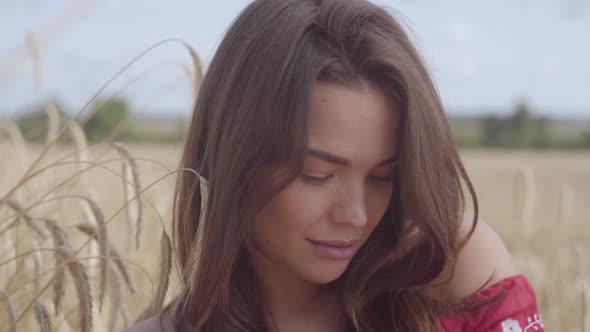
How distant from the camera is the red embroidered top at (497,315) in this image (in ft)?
4.81

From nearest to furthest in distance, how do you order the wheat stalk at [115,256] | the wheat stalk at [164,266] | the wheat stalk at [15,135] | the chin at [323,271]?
the wheat stalk at [164,266]
the chin at [323,271]
the wheat stalk at [115,256]
the wheat stalk at [15,135]

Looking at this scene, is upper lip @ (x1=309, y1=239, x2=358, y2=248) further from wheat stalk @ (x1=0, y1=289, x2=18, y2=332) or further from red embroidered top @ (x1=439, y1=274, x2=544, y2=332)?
wheat stalk @ (x1=0, y1=289, x2=18, y2=332)

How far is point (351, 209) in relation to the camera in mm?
1216

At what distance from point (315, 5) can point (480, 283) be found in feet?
1.82

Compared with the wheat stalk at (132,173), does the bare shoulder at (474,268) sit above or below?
below

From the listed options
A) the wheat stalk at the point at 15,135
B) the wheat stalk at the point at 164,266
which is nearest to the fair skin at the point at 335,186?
the wheat stalk at the point at 164,266

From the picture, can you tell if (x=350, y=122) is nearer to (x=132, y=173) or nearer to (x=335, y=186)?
(x=335, y=186)

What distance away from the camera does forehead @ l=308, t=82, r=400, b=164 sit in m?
1.21

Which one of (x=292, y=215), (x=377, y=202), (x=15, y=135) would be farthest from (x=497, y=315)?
(x=15, y=135)

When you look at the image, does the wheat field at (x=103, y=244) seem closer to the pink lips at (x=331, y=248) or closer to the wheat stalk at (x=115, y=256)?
the wheat stalk at (x=115, y=256)

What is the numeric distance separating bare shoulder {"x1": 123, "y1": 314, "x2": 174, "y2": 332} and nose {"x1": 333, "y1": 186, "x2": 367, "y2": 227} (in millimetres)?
304

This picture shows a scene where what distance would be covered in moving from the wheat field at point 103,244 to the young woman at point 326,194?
0.10 m

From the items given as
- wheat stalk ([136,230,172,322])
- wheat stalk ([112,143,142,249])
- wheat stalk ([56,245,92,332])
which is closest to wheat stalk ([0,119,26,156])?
wheat stalk ([112,143,142,249])

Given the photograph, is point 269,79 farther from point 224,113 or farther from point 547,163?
point 547,163
